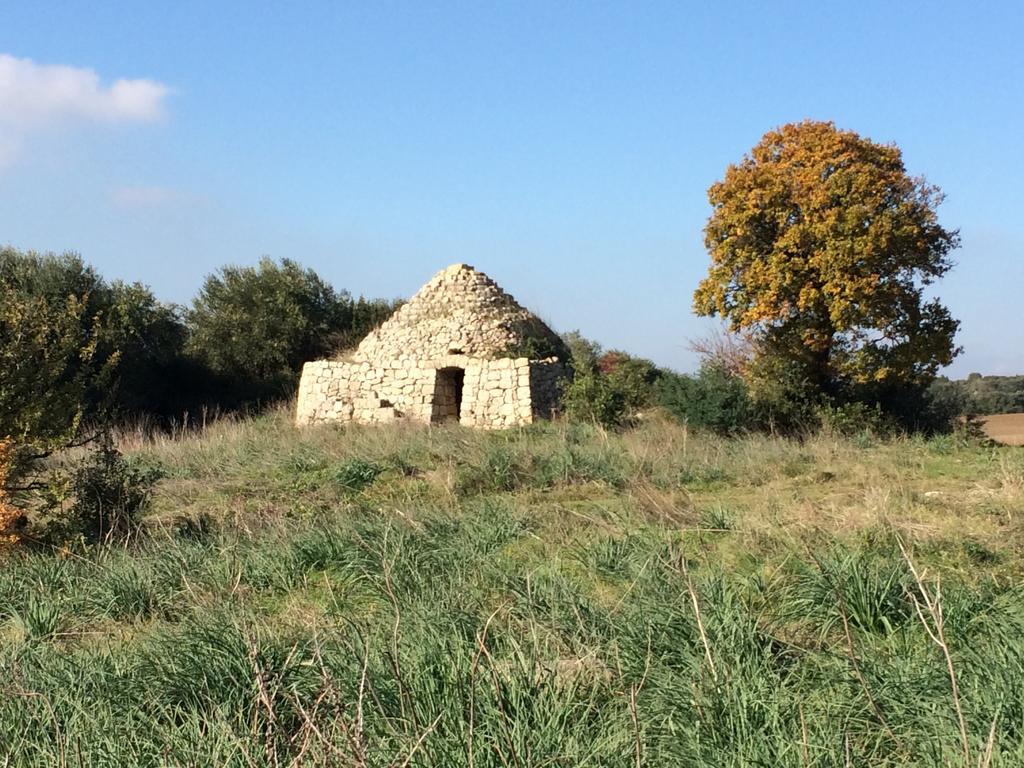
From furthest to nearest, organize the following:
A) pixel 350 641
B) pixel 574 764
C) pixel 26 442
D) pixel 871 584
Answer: pixel 26 442 → pixel 871 584 → pixel 350 641 → pixel 574 764

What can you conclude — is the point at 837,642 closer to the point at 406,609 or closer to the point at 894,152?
the point at 406,609

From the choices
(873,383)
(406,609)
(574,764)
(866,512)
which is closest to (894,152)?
(873,383)

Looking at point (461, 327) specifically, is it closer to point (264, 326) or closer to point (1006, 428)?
point (264, 326)

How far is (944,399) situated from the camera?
17.2m

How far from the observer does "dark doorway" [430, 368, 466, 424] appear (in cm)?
1863

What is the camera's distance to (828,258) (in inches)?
543

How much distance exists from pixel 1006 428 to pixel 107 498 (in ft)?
62.5

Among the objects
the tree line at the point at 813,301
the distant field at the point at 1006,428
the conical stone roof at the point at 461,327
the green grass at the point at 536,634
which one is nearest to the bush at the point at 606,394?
the tree line at the point at 813,301

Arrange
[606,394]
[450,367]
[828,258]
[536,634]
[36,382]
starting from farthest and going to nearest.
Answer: [450,367] < [606,394] < [828,258] < [36,382] < [536,634]

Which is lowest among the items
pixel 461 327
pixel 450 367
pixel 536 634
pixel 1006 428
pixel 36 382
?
pixel 536 634

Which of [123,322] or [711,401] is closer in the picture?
[711,401]

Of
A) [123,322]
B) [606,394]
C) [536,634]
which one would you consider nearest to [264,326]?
[123,322]

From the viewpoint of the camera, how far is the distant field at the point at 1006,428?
1582cm

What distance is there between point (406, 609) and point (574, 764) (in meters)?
1.82
